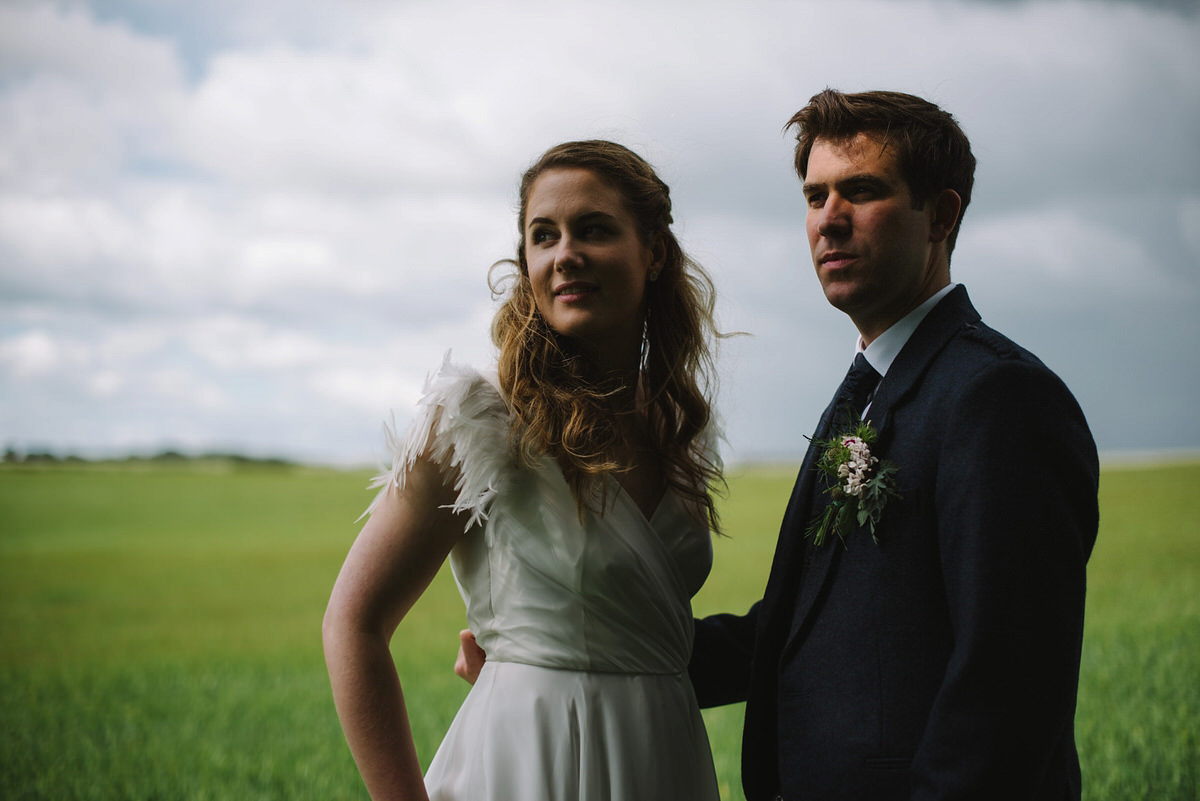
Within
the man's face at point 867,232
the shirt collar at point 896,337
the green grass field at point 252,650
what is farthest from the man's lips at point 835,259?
the green grass field at point 252,650

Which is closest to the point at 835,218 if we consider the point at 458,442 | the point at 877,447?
the point at 877,447

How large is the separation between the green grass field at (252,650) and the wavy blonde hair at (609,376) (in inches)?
134

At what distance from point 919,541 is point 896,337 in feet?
1.63

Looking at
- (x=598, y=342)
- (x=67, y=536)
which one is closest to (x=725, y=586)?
(x=598, y=342)

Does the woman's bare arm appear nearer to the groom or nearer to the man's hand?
the man's hand

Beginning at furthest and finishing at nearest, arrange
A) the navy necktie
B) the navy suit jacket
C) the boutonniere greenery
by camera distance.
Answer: the navy necktie, the boutonniere greenery, the navy suit jacket

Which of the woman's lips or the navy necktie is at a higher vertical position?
the woman's lips

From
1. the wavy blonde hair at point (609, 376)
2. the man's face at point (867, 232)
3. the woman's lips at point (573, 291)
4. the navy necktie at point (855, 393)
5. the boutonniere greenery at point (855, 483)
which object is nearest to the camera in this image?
the boutonniere greenery at point (855, 483)

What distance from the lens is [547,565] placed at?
2.19m

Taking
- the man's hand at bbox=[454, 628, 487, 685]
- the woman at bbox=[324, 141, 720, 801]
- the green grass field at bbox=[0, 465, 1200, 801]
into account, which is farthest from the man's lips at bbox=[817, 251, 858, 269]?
the green grass field at bbox=[0, 465, 1200, 801]

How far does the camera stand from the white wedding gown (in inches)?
85.9

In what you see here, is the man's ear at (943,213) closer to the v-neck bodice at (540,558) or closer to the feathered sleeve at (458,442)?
the v-neck bodice at (540,558)

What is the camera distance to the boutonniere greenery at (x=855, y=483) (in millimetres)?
1917

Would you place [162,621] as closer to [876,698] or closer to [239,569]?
[239,569]
